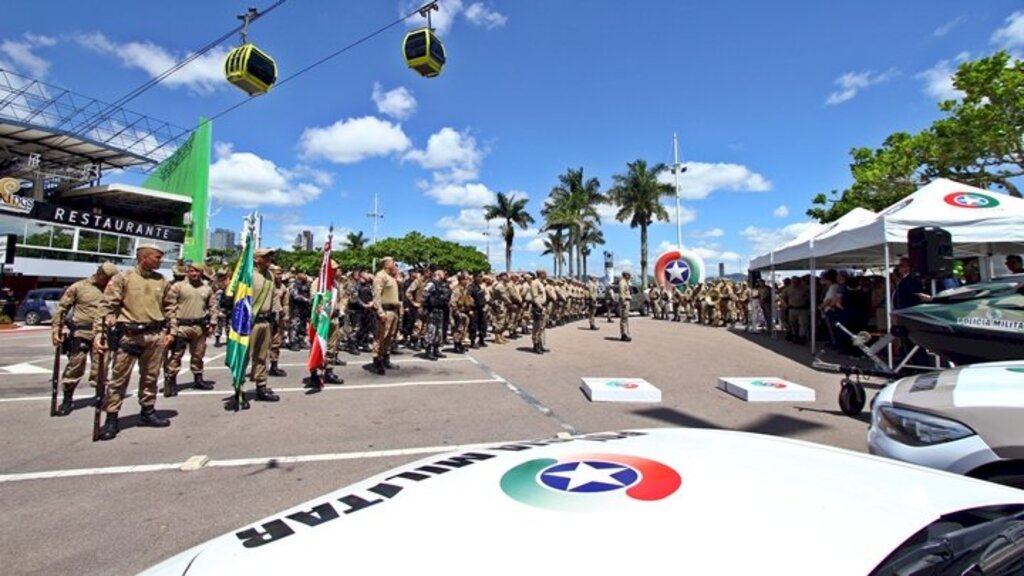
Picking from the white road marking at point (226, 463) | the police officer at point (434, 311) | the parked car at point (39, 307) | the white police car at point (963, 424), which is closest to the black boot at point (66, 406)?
the white road marking at point (226, 463)

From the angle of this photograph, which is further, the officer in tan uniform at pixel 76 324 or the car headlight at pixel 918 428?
the officer in tan uniform at pixel 76 324

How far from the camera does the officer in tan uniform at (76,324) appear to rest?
6.59 meters

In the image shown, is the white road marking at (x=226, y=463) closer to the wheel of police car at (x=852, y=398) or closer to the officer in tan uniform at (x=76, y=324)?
the officer in tan uniform at (x=76, y=324)

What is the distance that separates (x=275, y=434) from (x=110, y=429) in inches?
65.5

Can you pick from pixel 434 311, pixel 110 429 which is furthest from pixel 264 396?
pixel 434 311

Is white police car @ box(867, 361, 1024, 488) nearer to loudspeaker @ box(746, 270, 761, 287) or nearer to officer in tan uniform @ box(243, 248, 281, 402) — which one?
officer in tan uniform @ box(243, 248, 281, 402)

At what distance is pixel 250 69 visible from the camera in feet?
27.1

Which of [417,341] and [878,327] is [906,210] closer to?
[878,327]

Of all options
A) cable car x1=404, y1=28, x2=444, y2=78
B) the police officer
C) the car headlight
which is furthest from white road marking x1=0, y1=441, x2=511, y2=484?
the police officer

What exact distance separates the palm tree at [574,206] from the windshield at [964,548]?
150 ft

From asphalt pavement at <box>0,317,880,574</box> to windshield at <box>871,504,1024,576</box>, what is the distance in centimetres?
357

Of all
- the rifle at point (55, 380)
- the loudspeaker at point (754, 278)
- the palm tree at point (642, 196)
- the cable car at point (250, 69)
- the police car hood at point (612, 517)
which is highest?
the palm tree at point (642, 196)

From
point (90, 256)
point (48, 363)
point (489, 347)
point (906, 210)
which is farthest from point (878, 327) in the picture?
point (90, 256)

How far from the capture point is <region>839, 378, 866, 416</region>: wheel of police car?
6.38m
